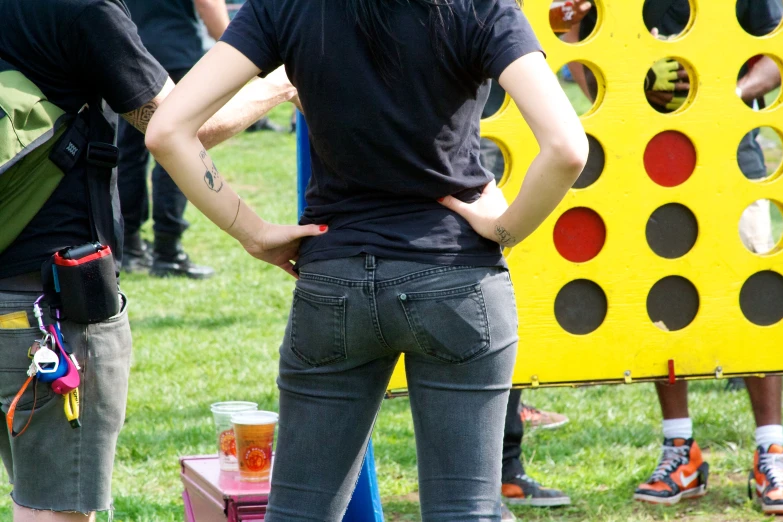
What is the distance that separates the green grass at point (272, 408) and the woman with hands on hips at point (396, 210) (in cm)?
168

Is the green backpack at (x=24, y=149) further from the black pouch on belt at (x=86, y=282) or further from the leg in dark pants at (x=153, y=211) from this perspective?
the leg in dark pants at (x=153, y=211)

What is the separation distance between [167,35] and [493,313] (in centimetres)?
511

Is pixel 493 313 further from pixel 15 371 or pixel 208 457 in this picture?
pixel 208 457

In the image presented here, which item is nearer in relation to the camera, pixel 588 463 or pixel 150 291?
pixel 588 463

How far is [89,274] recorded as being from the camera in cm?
216

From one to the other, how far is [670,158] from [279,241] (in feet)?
5.58

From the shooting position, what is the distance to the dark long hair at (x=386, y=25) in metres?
1.80

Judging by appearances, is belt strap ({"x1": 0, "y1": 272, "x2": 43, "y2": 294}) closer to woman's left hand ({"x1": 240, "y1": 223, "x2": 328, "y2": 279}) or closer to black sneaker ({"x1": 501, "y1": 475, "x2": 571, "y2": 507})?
woman's left hand ({"x1": 240, "y1": 223, "x2": 328, "y2": 279})

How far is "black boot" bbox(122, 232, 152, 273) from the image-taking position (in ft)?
24.7

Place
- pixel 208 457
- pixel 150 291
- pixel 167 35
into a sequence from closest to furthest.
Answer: pixel 208 457, pixel 167 35, pixel 150 291

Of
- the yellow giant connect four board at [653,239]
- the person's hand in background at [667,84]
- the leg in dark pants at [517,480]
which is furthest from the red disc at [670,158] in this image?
the leg in dark pants at [517,480]

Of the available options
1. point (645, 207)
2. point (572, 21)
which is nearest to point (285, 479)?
point (645, 207)

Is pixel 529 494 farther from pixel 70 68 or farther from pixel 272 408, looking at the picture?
pixel 70 68

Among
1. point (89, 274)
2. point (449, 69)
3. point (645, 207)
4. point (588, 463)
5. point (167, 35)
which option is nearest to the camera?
point (449, 69)
